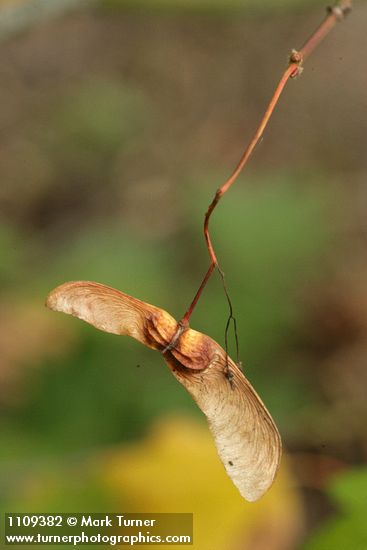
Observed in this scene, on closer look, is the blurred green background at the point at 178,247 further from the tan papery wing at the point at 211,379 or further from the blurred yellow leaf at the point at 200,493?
the tan papery wing at the point at 211,379

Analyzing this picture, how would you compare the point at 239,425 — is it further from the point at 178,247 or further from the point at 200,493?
the point at 178,247

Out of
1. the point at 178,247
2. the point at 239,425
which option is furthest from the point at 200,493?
the point at 178,247

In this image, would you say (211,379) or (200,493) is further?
(200,493)

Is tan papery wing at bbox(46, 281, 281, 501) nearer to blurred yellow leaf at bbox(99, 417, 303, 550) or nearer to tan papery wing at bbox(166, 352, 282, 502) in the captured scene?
tan papery wing at bbox(166, 352, 282, 502)

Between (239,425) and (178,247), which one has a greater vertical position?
(178,247)

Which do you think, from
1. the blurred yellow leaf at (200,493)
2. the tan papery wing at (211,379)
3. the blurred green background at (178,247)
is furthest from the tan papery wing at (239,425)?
the blurred yellow leaf at (200,493)

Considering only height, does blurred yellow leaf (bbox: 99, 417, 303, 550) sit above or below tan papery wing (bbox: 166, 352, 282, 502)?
above

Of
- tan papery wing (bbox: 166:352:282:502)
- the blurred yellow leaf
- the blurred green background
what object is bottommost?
tan papery wing (bbox: 166:352:282:502)

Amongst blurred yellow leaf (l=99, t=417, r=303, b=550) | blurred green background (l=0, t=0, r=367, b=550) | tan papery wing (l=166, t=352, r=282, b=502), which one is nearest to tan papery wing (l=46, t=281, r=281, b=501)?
tan papery wing (l=166, t=352, r=282, b=502)
